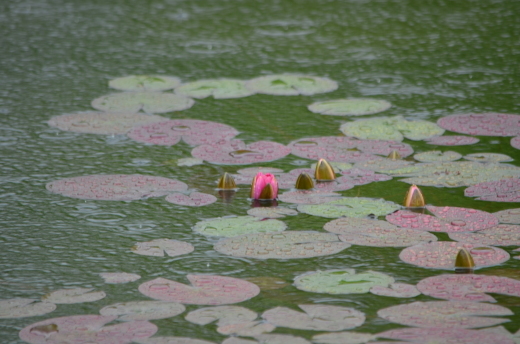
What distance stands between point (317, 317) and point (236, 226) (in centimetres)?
64

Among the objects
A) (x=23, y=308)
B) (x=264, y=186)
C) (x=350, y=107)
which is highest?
(x=350, y=107)

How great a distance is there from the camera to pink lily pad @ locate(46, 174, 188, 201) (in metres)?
2.71

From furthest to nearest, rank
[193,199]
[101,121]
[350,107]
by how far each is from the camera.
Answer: [350,107] → [101,121] → [193,199]

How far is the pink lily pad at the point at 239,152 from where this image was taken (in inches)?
119

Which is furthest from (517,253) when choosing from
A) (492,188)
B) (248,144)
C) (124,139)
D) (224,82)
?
(224,82)

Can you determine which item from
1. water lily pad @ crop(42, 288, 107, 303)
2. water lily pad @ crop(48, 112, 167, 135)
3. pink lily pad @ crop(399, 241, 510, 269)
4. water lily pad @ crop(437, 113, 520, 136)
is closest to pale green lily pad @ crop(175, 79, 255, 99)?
water lily pad @ crop(48, 112, 167, 135)

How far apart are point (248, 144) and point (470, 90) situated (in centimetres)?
120

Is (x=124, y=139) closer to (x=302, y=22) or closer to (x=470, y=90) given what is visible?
(x=470, y=90)

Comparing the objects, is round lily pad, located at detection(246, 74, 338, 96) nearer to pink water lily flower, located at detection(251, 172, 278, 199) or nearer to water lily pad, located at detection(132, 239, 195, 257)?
pink water lily flower, located at detection(251, 172, 278, 199)

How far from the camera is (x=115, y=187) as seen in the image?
278 centimetres

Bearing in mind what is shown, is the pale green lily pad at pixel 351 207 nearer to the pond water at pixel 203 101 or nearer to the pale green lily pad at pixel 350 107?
the pond water at pixel 203 101

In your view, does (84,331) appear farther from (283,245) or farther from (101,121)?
(101,121)

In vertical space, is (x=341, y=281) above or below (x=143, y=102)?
below

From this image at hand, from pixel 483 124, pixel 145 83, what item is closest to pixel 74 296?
pixel 483 124
